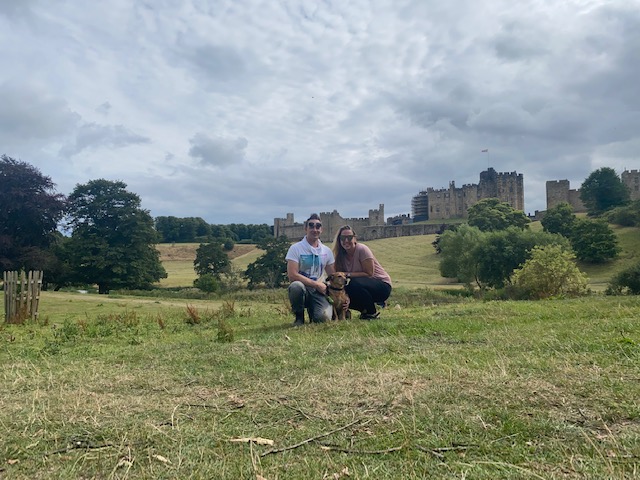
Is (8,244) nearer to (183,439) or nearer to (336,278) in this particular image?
(336,278)

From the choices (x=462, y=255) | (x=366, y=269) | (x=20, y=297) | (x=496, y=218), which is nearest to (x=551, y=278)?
(x=366, y=269)

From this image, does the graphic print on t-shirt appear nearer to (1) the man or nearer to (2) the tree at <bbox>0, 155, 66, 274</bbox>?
(1) the man

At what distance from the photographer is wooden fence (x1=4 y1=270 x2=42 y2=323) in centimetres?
1173

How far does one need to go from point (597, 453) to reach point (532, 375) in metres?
1.39

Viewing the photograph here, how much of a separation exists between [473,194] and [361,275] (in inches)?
4136

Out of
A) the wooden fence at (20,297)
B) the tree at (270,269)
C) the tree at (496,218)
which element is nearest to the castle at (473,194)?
the tree at (496,218)

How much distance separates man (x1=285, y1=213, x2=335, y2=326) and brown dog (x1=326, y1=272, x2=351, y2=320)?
0.11 metres

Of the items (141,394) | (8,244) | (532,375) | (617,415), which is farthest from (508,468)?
(8,244)

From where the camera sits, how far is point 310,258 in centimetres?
823

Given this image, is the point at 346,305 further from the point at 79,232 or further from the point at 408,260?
the point at 408,260

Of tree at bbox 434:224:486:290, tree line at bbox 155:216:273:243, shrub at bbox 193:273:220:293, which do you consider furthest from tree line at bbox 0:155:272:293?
tree line at bbox 155:216:273:243

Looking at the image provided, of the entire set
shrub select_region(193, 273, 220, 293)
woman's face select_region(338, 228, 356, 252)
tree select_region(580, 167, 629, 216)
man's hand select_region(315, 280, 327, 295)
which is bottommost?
shrub select_region(193, 273, 220, 293)

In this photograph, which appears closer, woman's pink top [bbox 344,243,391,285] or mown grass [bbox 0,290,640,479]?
mown grass [bbox 0,290,640,479]

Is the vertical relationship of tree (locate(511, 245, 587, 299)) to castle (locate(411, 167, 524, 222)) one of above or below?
below
